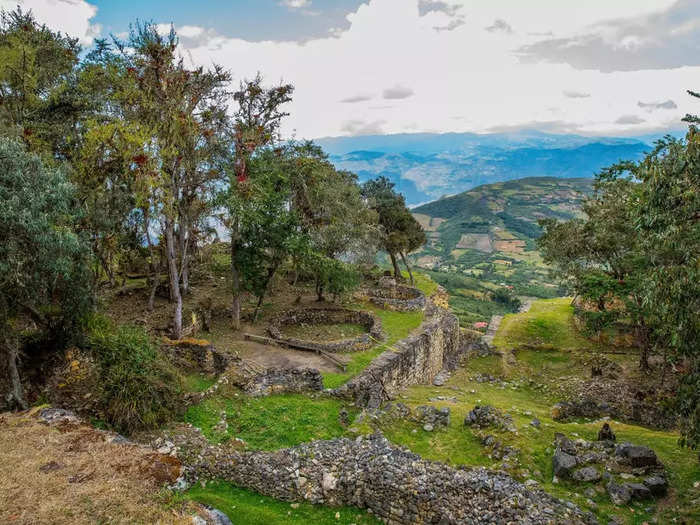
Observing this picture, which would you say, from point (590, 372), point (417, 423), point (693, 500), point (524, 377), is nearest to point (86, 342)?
point (417, 423)

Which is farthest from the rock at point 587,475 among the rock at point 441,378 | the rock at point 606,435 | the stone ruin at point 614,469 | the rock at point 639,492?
the rock at point 441,378

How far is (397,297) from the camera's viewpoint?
33125 millimetres

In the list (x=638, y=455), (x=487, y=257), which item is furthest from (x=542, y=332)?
(x=487, y=257)

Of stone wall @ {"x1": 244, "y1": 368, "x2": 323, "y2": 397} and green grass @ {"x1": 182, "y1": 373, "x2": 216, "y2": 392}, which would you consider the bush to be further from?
stone wall @ {"x1": 244, "y1": 368, "x2": 323, "y2": 397}

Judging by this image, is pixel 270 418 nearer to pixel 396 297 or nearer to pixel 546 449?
pixel 546 449

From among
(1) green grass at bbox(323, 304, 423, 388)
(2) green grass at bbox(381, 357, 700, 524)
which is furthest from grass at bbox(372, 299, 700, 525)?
(1) green grass at bbox(323, 304, 423, 388)

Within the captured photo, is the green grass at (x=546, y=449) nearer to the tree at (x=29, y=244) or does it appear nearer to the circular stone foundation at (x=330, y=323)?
the circular stone foundation at (x=330, y=323)

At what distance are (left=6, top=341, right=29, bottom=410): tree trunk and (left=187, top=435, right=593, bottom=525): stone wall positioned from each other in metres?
5.82

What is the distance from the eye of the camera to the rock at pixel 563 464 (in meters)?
10.9

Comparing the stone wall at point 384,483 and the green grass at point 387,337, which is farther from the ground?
the green grass at point 387,337

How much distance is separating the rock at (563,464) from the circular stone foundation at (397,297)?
59.7 ft

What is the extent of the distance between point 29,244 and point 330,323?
1746 cm

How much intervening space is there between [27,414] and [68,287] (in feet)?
13.7

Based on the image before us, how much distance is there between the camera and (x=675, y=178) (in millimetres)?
8305
